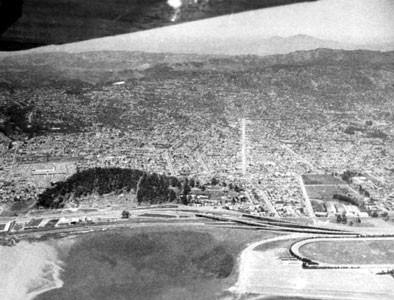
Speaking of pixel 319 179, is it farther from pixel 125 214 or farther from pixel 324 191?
pixel 125 214

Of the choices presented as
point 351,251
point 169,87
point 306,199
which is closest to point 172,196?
point 169,87

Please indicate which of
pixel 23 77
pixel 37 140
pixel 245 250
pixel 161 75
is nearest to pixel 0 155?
pixel 37 140

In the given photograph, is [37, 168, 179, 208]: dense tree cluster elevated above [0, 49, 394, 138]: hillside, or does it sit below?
below

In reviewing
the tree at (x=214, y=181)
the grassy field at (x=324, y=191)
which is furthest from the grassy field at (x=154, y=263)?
the grassy field at (x=324, y=191)

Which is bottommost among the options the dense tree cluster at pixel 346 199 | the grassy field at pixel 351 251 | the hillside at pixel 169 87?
the grassy field at pixel 351 251

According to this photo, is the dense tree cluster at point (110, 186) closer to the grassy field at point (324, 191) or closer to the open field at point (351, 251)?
the grassy field at point (324, 191)

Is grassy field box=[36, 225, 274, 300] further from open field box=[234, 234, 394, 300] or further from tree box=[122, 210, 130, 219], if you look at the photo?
tree box=[122, 210, 130, 219]

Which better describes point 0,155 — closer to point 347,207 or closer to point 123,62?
point 123,62

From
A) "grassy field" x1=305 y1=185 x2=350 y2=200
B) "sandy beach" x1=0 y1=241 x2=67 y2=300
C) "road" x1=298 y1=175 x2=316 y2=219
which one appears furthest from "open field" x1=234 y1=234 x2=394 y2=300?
"sandy beach" x1=0 y1=241 x2=67 y2=300
